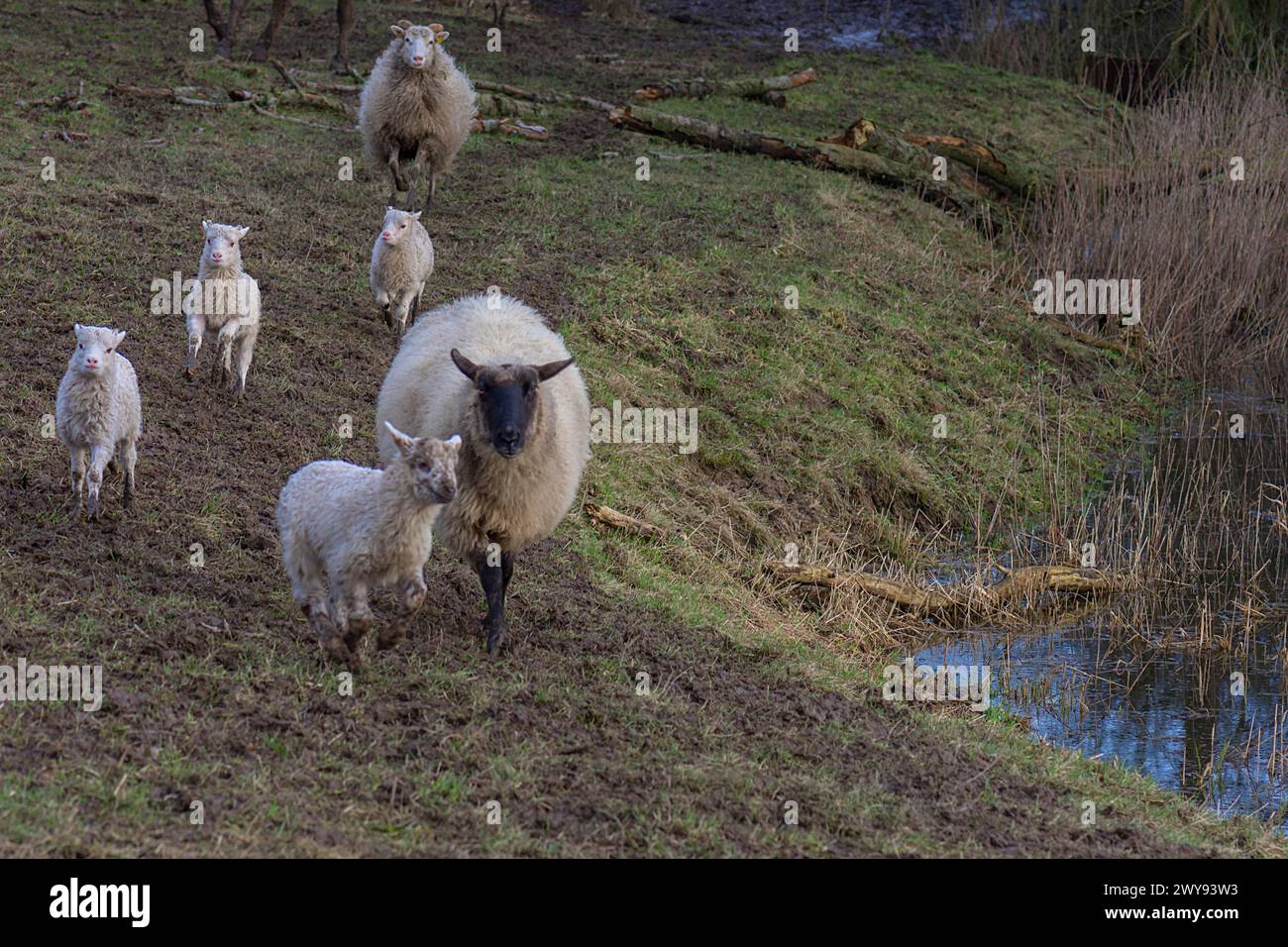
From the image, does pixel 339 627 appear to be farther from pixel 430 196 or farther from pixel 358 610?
pixel 430 196

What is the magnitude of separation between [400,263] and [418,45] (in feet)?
11.6

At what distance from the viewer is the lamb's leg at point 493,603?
6602 millimetres

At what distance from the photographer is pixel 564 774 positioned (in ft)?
18.1

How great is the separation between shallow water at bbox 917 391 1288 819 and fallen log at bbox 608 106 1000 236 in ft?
19.7

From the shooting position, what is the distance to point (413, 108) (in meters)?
12.7

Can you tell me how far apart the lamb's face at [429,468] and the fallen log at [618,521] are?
127 inches

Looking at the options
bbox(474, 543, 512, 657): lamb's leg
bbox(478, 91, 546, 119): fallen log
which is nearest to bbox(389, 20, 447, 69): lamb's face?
bbox(478, 91, 546, 119): fallen log

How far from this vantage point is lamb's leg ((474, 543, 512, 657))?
660 cm

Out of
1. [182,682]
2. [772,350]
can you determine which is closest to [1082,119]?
[772,350]

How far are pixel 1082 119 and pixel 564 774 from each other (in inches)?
684

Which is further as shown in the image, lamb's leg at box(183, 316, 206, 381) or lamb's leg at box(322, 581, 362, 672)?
lamb's leg at box(183, 316, 206, 381)

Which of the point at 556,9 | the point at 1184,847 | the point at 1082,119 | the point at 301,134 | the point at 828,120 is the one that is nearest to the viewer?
the point at 1184,847

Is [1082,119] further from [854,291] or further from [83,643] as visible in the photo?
[83,643]

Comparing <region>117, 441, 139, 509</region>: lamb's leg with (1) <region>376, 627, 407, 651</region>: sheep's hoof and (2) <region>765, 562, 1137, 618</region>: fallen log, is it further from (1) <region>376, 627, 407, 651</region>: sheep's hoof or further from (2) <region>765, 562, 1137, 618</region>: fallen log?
(2) <region>765, 562, 1137, 618</region>: fallen log
